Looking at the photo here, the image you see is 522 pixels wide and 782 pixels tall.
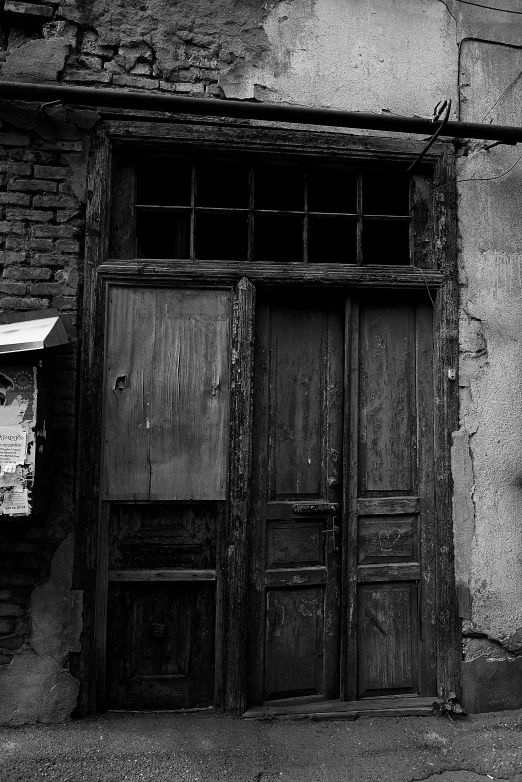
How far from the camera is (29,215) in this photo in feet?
10.4

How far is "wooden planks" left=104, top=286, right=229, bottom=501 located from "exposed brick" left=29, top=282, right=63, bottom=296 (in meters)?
0.29

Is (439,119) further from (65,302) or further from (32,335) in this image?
(32,335)

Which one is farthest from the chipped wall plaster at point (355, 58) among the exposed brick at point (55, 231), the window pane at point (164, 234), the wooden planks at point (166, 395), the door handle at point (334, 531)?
the door handle at point (334, 531)

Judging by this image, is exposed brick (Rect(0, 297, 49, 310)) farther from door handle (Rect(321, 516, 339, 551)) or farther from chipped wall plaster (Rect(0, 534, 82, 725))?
door handle (Rect(321, 516, 339, 551))

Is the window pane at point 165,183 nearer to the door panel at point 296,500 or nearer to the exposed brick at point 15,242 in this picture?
the exposed brick at point 15,242

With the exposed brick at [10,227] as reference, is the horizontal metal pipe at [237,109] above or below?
above

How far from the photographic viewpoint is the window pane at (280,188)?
349cm

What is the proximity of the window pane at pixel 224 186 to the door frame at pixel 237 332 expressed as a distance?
15 cm

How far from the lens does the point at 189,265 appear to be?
3.30 m

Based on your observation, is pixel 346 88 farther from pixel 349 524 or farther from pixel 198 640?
pixel 198 640

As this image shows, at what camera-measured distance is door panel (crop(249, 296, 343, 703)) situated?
3.35 meters

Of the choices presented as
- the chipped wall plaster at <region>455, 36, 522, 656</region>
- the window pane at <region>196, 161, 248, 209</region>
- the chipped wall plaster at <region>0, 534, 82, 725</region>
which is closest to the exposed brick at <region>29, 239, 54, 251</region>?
the window pane at <region>196, 161, 248, 209</region>

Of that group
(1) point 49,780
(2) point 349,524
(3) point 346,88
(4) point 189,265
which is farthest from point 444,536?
(3) point 346,88

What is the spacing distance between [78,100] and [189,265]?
3.34 feet
